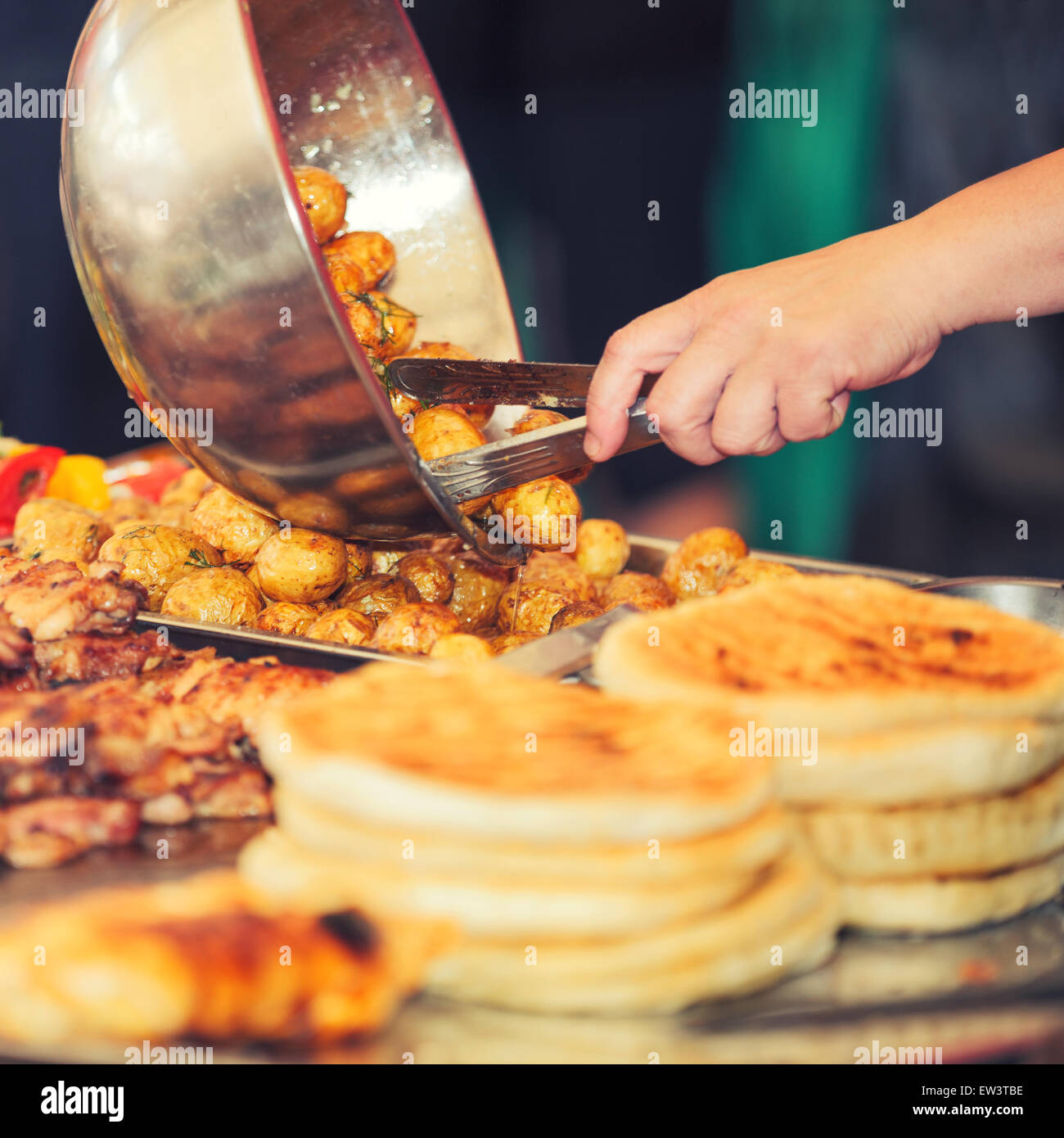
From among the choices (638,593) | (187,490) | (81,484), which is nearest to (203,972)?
(638,593)

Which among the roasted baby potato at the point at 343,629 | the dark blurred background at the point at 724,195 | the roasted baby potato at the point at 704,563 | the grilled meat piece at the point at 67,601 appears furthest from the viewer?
the dark blurred background at the point at 724,195

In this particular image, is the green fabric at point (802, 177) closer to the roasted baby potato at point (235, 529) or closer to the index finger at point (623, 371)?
the index finger at point (623, 371)

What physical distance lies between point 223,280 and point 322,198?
874 millimetres

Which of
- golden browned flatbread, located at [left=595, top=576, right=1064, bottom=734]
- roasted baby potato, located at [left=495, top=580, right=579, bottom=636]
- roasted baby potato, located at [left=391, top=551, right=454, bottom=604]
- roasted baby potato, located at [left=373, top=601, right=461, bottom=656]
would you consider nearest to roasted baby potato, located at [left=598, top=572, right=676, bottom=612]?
roasted baby potato, located at [left=495, top=580, right=579, bottom=636]

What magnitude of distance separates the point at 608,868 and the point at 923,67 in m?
6.24

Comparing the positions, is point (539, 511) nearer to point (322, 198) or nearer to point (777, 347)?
point (777, 347)

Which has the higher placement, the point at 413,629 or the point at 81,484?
the point at 81,484

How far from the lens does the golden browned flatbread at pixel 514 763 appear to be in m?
0.90

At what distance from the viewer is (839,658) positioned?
48.3 inches

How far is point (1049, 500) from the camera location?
5.57 m

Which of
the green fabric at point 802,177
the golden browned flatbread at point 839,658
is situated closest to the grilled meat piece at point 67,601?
the golden browned flatbread at point 839,658

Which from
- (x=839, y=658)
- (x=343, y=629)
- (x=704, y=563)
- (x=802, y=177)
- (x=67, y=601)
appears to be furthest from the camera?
(x=802, y=177)

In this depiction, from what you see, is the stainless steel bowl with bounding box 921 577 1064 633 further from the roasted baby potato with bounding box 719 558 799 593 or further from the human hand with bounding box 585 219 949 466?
the human hand with bounding box 585 219 949 466
